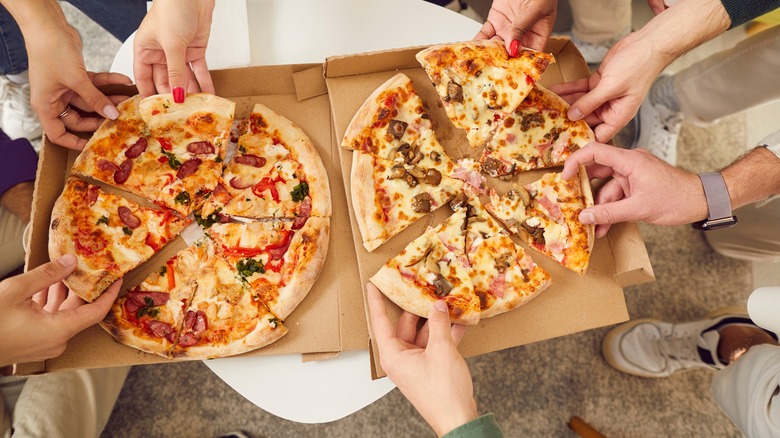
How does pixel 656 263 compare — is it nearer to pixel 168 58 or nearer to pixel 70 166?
pixel 168 58

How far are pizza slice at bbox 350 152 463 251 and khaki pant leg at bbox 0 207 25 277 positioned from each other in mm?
1817

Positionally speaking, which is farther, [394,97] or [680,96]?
[680,96]

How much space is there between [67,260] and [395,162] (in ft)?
4.67

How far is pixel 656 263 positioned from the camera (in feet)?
12.0

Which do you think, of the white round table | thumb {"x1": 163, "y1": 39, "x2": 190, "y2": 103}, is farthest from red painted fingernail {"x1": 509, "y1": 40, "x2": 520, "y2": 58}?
thumb {"x1": 163, "y1": 39, "x2": 190, "y2": 103}

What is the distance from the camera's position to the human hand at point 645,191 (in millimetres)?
2123

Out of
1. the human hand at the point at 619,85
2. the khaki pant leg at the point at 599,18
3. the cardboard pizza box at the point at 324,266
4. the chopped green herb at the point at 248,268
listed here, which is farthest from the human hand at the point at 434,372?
the khaki pant leg at the point at 599,18

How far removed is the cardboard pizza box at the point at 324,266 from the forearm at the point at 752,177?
1.64m

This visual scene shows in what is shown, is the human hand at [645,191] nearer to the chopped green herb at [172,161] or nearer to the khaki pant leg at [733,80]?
the khaki pant leg at [733,80]

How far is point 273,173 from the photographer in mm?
2416

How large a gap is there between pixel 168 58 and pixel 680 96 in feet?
9.97

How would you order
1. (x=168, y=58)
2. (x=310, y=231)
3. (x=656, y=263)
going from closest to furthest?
(x=168, y=58) < (x=310, y=231) < (x=656, y=263)

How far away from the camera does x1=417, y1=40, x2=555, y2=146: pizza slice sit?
230 centimetres

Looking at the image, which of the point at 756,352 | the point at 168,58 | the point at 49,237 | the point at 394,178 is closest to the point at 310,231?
the point at 394,178
